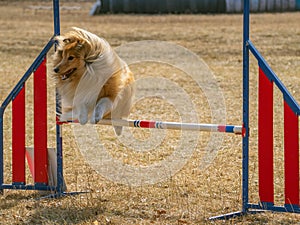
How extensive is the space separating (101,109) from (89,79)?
240 millimetres

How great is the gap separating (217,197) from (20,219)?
145 cm

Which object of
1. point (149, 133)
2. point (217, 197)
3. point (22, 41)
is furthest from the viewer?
point (22, 41)

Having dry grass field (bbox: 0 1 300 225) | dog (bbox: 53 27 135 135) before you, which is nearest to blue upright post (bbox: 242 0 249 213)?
dry grass field (bbox: 0 1 300 225)

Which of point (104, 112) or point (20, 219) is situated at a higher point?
point (104, 112)

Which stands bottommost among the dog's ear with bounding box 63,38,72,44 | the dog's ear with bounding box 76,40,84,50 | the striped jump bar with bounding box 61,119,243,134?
the striped jump bar with bounding box 61,119,243,134

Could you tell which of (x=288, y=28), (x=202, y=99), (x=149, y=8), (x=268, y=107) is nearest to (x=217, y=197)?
(x=268, y=107)

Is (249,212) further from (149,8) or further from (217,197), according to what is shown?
(149,8)

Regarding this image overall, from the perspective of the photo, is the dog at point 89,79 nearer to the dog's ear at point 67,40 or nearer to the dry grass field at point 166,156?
the dog's ear at point 67,40

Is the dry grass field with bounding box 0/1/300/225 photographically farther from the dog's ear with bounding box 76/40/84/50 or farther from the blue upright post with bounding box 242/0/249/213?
the dog's ear with bounding box 76/40/84/50

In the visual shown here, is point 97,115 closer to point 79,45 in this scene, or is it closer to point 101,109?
point 101,109

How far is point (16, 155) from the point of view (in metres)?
5.46

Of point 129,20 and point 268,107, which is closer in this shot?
point 268,107

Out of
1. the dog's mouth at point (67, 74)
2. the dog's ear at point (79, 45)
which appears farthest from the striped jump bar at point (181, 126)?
the dog's ear at point (79, 45)

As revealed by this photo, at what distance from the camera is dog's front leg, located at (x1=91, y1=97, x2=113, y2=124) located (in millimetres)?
5289
